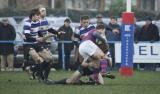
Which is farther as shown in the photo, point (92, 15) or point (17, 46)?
point (92, 15)

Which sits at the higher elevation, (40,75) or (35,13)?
(35,13)

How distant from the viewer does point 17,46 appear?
2828 centimetres

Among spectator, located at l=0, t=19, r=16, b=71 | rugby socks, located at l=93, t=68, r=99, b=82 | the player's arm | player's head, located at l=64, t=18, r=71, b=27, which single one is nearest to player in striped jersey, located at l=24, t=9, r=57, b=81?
the player's arm

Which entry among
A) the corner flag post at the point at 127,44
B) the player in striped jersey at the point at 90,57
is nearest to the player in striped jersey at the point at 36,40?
the player in striped jersey at the point at 90,57

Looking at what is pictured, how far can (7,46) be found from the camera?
27594 millimetres

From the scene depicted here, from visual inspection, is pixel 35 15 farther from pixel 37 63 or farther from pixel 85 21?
pixel 85 21

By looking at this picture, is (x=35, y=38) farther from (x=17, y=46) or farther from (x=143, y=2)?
(x=143, y=2)

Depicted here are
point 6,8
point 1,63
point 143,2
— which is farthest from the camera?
point 143,2

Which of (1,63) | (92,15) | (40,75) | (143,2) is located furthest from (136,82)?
(143,2)

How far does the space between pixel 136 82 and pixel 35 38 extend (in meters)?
3.06

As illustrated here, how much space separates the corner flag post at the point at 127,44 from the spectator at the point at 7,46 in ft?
17.5

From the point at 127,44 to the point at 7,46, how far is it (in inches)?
220

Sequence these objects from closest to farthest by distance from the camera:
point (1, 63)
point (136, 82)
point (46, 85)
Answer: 1. point (46, 85)
2. point (136, 82)
3. point (1, 63)

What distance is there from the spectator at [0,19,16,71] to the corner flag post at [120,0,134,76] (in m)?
5.35
